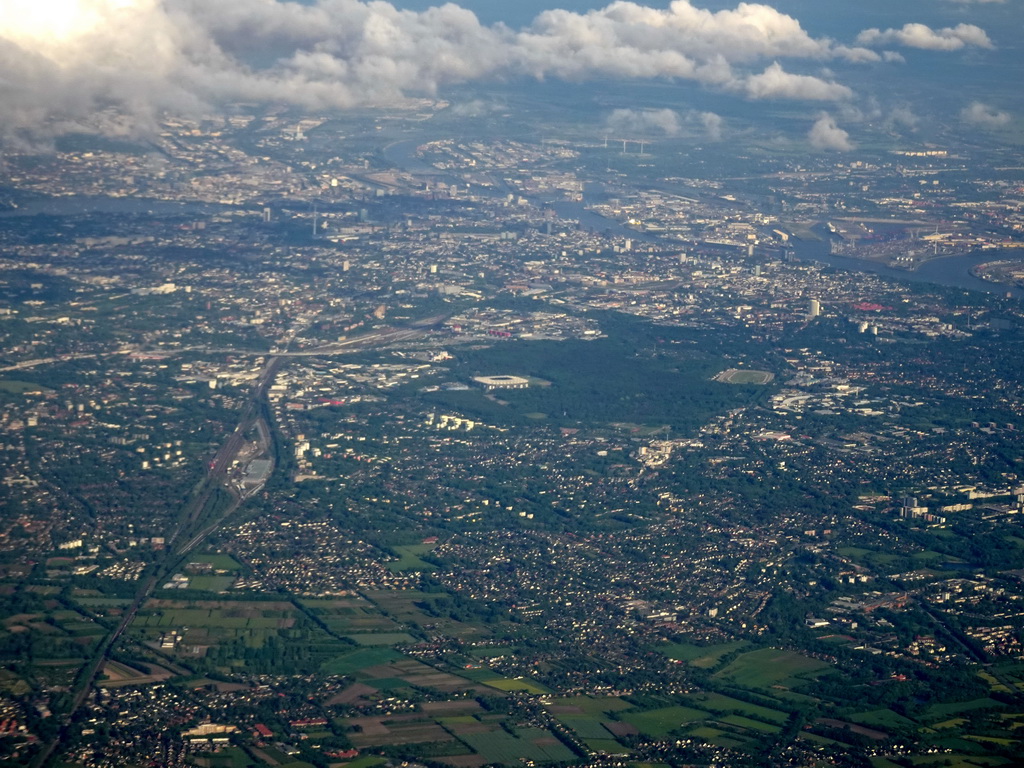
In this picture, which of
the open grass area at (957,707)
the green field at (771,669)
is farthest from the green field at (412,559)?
the open grass area at (957,707)

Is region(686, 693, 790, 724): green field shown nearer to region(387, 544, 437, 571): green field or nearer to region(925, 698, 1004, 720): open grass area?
region(925, 698, 1004, 720): open grass area

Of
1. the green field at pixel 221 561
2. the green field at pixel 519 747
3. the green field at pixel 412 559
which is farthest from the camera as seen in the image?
the green field at pixel 412 559

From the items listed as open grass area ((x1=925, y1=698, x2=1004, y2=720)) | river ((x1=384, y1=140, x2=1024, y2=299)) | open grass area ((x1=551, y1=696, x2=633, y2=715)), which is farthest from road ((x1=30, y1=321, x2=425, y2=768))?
river ((x1=384, y1=140, x2=1024, y2=299))

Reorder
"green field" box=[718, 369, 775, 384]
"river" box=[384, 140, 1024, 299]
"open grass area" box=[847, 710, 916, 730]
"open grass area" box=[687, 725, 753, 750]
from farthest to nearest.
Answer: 1. "river" box=[384, 140, 1024, 299]
2. "green field" box=[718, 369, 775, 384]
3. "open grass area" box=[847, 710, 916, 730]
4. "open grass area" box=[687, 725, 753, 750]

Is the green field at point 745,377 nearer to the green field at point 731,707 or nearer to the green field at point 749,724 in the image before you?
the green field at point 731,707

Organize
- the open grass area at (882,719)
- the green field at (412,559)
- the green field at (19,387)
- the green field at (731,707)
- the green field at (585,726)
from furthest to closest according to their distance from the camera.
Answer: the green field at (19,387)
the green field at (412,559)
the green field at (731,707)
the open grass area at (882,719)
the green field at (585,726)

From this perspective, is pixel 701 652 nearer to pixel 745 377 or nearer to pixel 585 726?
pixel 585 726

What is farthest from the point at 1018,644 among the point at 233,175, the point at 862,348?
the point at 233,175
